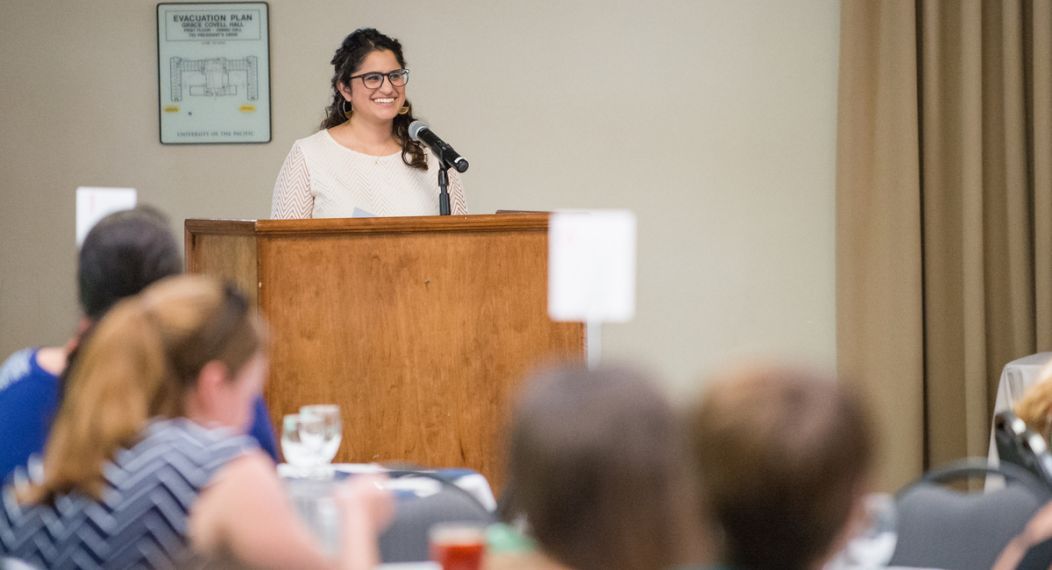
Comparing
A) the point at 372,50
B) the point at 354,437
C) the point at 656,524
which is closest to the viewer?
the point at 656,524

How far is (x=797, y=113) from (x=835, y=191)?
0.35 m

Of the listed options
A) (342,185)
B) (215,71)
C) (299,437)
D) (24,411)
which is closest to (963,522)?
(299,437)

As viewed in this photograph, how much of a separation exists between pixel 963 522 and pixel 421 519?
93cm

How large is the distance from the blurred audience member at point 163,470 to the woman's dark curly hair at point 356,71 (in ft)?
7.05

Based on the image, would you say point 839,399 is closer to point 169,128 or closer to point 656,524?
point 656,524

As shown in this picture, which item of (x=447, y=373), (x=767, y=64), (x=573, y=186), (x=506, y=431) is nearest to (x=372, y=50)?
(x=447, y=373)

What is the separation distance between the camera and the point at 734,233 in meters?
5.23

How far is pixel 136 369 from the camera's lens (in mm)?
1674

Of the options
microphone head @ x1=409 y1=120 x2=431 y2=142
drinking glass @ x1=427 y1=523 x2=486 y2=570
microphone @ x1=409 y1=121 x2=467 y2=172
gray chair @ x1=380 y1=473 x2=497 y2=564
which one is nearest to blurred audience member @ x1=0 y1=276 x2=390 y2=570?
drinking glass @ x1=427 y1=523 x2=486 y2=570

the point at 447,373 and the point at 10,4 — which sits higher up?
the point at 10,4

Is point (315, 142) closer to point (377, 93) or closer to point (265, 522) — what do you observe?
point (377, 93)

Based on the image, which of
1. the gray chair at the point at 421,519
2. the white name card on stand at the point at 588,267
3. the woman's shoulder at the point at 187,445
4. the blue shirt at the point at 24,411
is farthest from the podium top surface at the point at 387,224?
the woman's shoulder at the point at 187,445

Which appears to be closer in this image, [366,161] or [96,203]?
[96,203]

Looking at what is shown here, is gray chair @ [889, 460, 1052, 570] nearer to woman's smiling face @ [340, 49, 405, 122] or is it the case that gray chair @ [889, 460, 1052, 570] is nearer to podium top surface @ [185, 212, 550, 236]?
podium top surface @ [185, 212, 550, 236]
